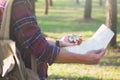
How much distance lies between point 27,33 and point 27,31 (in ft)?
0.05

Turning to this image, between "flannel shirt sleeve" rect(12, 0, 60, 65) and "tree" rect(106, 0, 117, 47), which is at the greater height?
"flannel shirt sleeve" rect(12, 0, 60, 65)

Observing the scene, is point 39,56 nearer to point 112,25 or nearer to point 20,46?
point 20,46

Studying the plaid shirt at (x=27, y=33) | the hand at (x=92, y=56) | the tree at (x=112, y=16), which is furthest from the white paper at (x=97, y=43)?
the tree at (x=112, y=16)

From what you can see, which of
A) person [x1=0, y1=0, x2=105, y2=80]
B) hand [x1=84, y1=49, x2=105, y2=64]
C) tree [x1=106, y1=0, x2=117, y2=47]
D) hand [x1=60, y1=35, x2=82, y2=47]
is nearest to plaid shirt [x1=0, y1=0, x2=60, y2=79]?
person [x1=0, y1=0, x2=105, y2=80]

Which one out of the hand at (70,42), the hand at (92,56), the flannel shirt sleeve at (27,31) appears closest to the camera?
the flannel shirt sleeve at (27,31)

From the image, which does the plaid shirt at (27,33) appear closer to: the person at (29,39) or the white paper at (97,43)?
the person at (29,39)

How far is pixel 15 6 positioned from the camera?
2904 millimetres

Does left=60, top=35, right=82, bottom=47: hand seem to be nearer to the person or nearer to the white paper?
the white paper

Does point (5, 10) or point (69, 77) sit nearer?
point (5, 10)

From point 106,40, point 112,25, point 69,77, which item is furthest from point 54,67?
point 106,40

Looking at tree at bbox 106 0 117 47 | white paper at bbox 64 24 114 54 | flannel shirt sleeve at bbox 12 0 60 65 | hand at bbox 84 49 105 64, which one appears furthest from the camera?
tree at bbox 106 0 117 47

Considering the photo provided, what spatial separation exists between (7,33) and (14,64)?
0.73ft

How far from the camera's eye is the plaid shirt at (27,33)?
289cm

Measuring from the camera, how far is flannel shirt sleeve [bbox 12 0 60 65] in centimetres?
289
